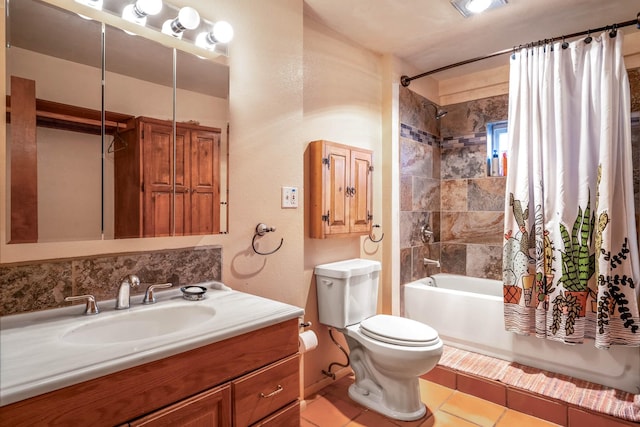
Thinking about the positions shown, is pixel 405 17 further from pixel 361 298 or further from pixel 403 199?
pixel 361 298

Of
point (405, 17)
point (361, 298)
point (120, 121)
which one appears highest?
point (405, 17)

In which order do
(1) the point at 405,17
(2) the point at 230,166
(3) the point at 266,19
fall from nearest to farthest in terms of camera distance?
(2) the point at 230,166, (3) the point at 266,19, (1) the point at 405,17

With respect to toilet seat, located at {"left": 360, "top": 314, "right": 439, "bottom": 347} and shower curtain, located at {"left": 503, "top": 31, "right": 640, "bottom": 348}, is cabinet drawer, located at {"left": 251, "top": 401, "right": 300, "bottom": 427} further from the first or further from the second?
shower curtain, located at {"left": 503, "top": 31, "right": 640, "bottom": 348}

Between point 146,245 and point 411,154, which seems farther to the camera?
point 411,154

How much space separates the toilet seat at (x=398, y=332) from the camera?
1883mm

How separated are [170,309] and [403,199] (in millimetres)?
1979

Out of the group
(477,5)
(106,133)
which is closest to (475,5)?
(477,5)

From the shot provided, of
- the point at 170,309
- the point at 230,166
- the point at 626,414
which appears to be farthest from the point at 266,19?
the point at 626,414

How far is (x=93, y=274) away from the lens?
1282 mm

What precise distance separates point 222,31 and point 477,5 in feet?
4.82

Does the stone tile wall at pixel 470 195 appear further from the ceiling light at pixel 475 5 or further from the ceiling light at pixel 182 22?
the ceiling light at pixel 182 22

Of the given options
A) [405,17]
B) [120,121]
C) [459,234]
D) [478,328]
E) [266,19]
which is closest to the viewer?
[120,121]

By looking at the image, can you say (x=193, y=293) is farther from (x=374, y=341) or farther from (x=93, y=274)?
(x=374, y=341)

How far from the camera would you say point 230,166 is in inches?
66.4
